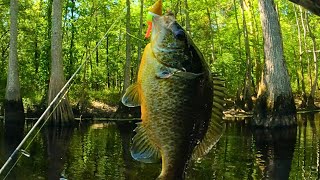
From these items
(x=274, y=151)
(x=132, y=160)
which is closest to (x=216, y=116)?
(x=132, y=160)

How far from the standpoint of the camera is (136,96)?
6.51 ft

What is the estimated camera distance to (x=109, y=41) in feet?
122

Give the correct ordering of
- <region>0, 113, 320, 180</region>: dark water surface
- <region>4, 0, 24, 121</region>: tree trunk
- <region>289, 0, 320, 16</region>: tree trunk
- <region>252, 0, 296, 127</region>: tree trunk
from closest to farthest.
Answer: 1. <region>289, 0, 320, 16</region>: tree trunk
2. <region>0, 113, 320, 180</region>: dark water surface
3. <region>252, 0, 296, 127</region>: tree trunk
4. <region>4, 0, 24, 121</region>: tree trunk

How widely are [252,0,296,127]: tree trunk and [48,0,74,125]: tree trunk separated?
26.7ft

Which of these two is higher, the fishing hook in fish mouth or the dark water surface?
the fishing hook in fish mouth

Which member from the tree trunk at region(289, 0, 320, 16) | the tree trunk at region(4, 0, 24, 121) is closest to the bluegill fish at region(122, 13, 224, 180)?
the tree trunk at region(289, 0, 320, 16)

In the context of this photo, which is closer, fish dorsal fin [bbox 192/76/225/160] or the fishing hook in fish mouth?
the fishing hook in fish mouth

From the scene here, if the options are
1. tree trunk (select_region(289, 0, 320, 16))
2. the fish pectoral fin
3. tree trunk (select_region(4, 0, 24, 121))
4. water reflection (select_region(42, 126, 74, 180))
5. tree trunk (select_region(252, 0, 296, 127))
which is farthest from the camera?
tree trunk (select_region(4, 0, 24, 121))

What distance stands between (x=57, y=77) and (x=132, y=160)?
9.22m

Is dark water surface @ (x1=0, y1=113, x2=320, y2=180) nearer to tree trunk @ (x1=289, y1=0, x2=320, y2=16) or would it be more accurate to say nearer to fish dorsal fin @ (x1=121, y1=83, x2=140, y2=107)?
tree trunk @ (x1=289, y1=0, x2=320, y2=16)

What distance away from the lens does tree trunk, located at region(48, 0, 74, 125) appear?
18.8 m

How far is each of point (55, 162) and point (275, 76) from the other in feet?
36.2

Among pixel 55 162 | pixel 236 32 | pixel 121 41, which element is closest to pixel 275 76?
pixel 55 162

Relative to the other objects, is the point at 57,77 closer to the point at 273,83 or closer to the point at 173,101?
the point at 273,83
